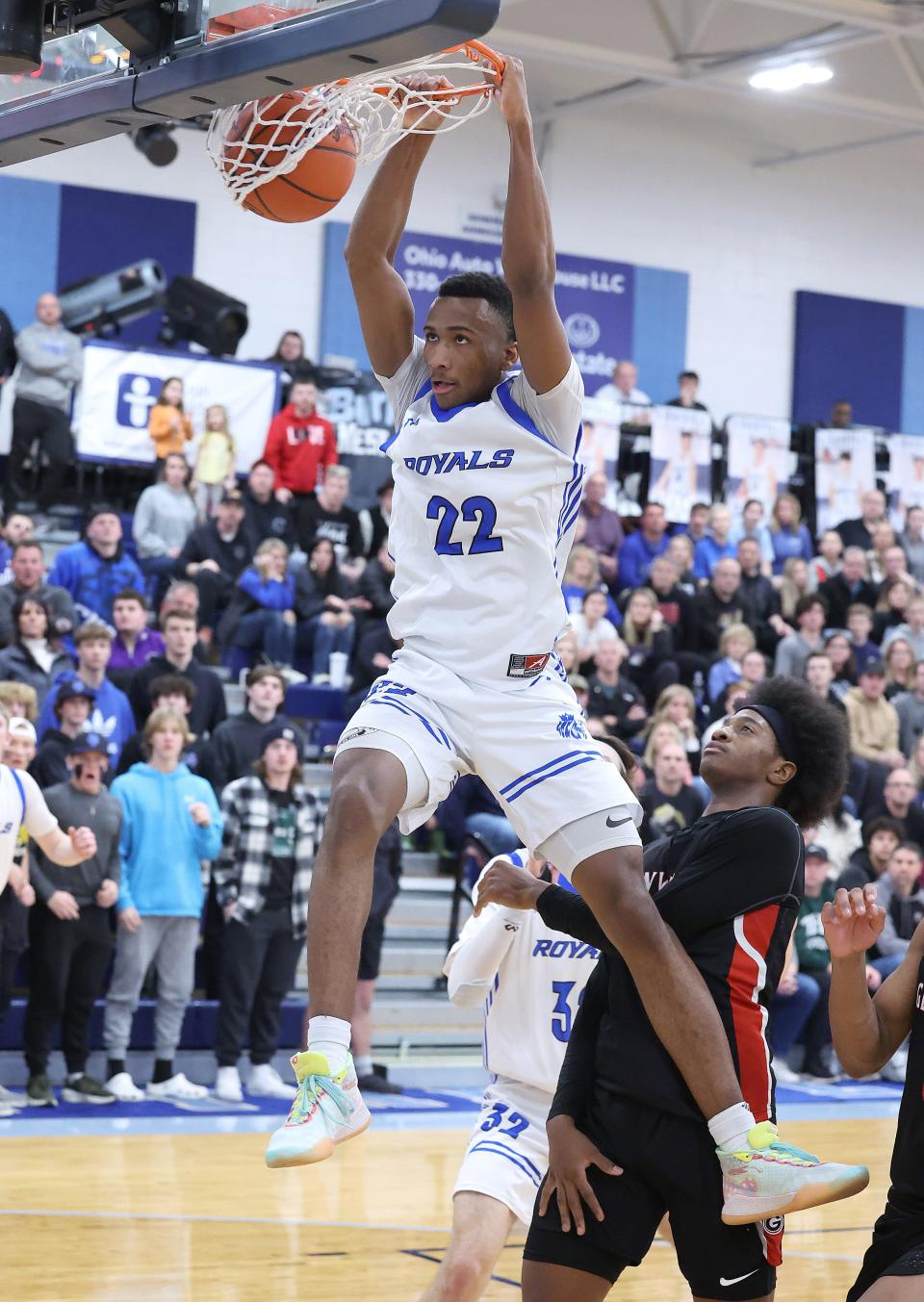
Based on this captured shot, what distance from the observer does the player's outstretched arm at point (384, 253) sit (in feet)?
13.8

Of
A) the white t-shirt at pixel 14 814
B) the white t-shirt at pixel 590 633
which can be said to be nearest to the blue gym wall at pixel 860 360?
the white t-shirt at pixel 590 633

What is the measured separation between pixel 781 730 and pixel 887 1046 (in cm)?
74

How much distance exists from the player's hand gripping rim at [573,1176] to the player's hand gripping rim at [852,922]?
0.66 meters

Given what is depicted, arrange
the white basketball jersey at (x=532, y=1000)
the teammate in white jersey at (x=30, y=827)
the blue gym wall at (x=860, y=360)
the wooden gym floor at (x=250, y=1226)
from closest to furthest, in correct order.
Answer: the white basketball jersey at (x=532, y=1000), the wooden gym floor at (x=250, y=1226), the teammate in white jersey at (x=30, y=827), the blue gym wall at (x=860, y=360)

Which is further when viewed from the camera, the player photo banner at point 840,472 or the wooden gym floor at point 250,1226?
the player photo banner at point 840,472

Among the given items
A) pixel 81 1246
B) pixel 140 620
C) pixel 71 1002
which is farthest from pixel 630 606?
pixel 81 1246

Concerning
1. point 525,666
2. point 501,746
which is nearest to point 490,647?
point 525,666

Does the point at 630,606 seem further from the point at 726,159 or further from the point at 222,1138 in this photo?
the point at 726,159

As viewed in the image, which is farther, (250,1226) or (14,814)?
(14,814)

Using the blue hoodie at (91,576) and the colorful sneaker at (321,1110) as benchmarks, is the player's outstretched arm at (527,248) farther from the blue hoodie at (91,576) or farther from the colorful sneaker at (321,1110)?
the blue hoodie at (91,576)

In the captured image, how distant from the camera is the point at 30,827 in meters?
7.73

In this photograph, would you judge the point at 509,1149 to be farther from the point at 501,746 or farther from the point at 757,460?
the point at 757,460

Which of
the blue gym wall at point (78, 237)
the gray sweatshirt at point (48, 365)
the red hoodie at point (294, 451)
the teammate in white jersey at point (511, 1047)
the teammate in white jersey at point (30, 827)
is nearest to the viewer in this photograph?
the teammate in white jersey at point (511, 1047)

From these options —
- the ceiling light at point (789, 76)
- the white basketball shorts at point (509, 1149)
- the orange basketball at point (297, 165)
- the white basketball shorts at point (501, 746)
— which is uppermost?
the ceiling light at point (789, 76)
